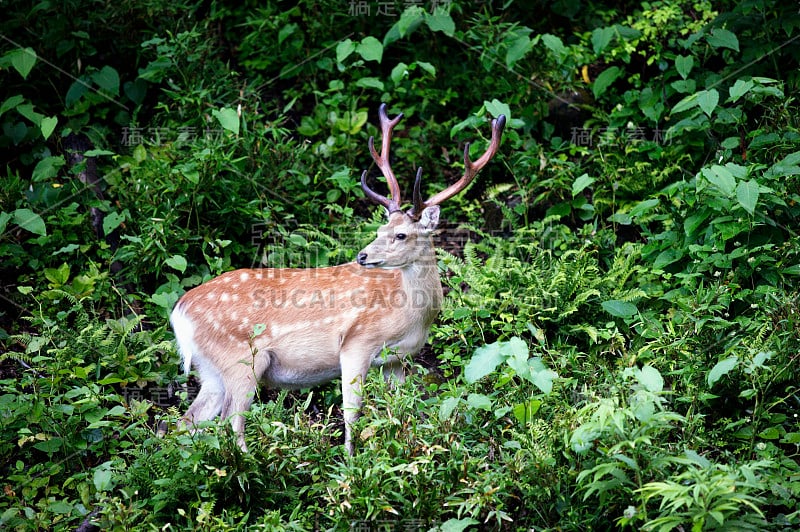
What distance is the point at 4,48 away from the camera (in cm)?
966

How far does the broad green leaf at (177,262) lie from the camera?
26.0 feet

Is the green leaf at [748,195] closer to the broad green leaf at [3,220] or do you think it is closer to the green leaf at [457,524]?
the green leaf at [457,524]

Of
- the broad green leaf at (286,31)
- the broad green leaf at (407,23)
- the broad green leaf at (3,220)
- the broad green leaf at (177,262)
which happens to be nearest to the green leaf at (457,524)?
the broad green leaf at (177,262)

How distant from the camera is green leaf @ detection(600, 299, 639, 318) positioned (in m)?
7.23

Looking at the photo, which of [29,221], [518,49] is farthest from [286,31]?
[29,221]

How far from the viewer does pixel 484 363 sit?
5.75 meters

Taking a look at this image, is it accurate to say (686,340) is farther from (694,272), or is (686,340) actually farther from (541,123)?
(541,123)

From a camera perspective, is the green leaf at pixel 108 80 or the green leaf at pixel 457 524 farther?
the green leaf at pixel 108 80

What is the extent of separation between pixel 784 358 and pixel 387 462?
2857 millimetres

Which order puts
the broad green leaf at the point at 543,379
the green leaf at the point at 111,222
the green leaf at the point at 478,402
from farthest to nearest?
the green leaf at the point at 111,222, the green leaf at the point at 478,402, the broad green leaf at the point at 543,379

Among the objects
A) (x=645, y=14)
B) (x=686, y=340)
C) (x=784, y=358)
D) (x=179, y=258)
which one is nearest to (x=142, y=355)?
(x=179, y=258)

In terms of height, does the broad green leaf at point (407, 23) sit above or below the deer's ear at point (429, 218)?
above

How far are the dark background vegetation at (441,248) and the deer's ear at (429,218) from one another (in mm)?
863

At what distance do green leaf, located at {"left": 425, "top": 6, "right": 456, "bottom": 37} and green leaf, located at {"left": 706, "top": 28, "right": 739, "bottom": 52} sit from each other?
263 cm
